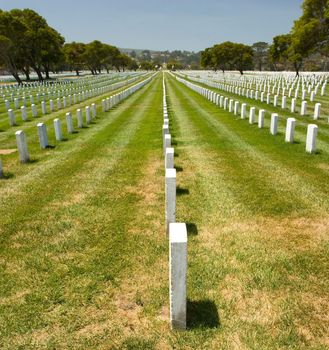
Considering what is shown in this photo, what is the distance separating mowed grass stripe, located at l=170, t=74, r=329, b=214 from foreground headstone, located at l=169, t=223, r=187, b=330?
3.74 meters

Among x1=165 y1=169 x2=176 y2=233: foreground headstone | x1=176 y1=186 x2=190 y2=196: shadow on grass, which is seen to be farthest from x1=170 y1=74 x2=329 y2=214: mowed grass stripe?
x1=165 y1=169 x2=176 y2=233: foreground headstone

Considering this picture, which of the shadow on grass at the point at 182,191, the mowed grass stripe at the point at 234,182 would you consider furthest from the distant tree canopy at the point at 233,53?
the shadow on grass at the point at 182,191

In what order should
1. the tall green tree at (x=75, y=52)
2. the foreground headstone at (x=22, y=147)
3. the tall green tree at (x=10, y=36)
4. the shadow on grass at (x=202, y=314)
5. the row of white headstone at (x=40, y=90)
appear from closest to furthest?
the shadow on grass at (x=202, y=314) → the foreground headstone at (x=22, y=147) → the row of white headstone at (x=40, y=90) → the tall green tree at (x=10, y=36) → the tall green tree at (x=75, y=52)

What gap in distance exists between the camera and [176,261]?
10.8ft

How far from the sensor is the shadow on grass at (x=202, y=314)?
11.7 ft

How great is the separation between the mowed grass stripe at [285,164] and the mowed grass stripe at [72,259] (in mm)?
3230

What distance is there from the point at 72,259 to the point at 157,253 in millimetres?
1207

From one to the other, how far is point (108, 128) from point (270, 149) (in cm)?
769

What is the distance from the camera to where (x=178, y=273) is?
11.0ft

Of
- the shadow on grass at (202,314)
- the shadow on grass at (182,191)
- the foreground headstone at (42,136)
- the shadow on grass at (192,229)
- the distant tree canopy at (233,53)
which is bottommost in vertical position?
the shadow on grass at (182,191)

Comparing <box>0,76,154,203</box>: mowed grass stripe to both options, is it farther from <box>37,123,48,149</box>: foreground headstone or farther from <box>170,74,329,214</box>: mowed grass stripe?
<box>170,74,329,214</box>: mowed grass stripe

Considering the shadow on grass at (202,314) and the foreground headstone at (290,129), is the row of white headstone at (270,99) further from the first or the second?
the shadow on grass at (202,314)

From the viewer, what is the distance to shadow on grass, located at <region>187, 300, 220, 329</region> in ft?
11.7

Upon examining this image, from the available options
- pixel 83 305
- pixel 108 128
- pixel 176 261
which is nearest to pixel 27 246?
pixel 83 305
